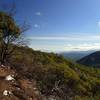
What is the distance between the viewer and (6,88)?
67.6ft

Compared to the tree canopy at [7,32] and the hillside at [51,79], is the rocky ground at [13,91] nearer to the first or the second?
the hillside at [51,79]

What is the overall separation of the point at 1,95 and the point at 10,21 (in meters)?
24.9

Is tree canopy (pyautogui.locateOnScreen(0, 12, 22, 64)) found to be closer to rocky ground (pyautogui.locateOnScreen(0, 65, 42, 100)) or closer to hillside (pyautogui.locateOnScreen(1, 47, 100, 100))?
hillside (pyautogui.locateOnScreen(1, 47, 100, 100))

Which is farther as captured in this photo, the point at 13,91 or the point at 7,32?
the point at 7,32

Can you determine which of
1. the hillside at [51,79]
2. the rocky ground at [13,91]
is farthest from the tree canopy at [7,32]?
the rocky ground at [13,91]

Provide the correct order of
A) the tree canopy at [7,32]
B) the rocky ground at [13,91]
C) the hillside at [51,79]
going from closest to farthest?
the rocky ground at [13,91] < the hillside at [51,79] < the tree canopy at [7,32]

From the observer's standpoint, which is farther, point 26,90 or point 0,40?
point 0,40

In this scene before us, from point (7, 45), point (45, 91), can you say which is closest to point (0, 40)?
point (7, 45)

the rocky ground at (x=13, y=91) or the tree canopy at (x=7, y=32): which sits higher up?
the tree canopy at (x=7, y=32)

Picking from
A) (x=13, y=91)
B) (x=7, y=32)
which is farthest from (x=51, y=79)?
(x=13, y=91)

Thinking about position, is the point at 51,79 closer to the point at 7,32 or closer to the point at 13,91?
the point at 7,32

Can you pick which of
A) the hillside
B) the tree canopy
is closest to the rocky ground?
the hillside

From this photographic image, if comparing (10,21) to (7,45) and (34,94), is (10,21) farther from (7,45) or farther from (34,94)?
(34,94)

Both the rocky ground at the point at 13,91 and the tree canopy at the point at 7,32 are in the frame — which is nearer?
the rocky ground at the point at 13,91
